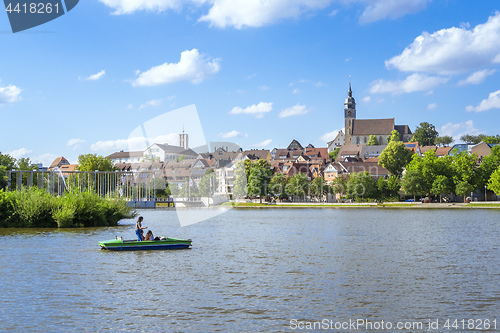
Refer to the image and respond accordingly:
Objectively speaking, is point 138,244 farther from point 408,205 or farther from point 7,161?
point 408,205

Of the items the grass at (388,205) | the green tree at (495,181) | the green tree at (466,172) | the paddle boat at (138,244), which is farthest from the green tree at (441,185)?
the paddle boat at (138,244)

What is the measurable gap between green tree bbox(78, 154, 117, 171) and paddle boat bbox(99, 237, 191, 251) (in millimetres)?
109157

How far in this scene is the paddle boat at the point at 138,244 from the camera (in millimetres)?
37781

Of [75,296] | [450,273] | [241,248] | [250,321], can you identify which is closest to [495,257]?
[450,273]

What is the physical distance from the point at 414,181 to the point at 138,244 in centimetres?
10681

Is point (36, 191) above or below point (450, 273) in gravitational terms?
above

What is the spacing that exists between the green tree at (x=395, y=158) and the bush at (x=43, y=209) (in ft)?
395

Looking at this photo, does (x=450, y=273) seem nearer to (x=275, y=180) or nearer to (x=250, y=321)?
(x=250, y=321)

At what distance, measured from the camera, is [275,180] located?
15312 cm

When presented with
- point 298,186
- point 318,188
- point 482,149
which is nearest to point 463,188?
point 318,188

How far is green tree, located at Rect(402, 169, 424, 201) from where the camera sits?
133875mm

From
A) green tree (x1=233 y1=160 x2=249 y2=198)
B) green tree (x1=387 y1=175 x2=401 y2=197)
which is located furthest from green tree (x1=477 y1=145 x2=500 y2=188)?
A: green tree (x1=233 y1=160 x2=249 y2=198)

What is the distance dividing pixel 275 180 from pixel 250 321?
133 metres

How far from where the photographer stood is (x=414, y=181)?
134 metres
